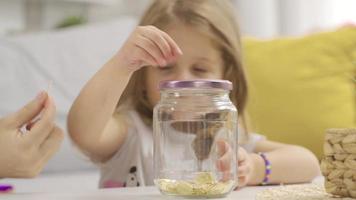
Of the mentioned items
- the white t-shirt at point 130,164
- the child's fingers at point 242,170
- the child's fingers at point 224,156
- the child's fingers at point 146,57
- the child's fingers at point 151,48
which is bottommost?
the white t-shirt at point 130,164

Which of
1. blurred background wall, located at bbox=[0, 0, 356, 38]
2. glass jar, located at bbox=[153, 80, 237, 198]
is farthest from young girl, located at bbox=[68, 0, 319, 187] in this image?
blurred background wall, located at bbox=[0, 0, 356, 38]

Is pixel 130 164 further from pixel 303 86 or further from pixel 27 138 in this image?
pixel 303 86

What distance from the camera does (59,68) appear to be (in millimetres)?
1675

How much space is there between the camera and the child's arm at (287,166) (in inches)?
35.7

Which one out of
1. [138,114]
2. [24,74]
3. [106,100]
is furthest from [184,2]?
[24,74]

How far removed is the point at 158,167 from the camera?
27.6 inches

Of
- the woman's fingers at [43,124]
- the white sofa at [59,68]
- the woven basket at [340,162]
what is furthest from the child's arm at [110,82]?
the white sofa at [59,68]

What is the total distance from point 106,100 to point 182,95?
17 centimetres

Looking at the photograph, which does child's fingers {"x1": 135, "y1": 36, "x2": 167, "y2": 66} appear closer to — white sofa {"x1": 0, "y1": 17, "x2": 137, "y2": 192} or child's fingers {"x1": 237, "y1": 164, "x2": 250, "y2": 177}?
A: child's fingers {"x1": 237, "y1": 164, "x2": 250, "y2": 177}

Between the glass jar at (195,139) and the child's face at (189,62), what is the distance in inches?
9.4

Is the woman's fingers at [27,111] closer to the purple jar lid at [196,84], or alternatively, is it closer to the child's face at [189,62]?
the purple jar lid at [196,84]

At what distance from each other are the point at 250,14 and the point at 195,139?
1520 mm

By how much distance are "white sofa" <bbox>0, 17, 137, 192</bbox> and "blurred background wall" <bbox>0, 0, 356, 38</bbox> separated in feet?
1.27

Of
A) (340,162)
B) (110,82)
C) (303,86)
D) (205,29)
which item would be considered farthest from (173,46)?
(303,86)
